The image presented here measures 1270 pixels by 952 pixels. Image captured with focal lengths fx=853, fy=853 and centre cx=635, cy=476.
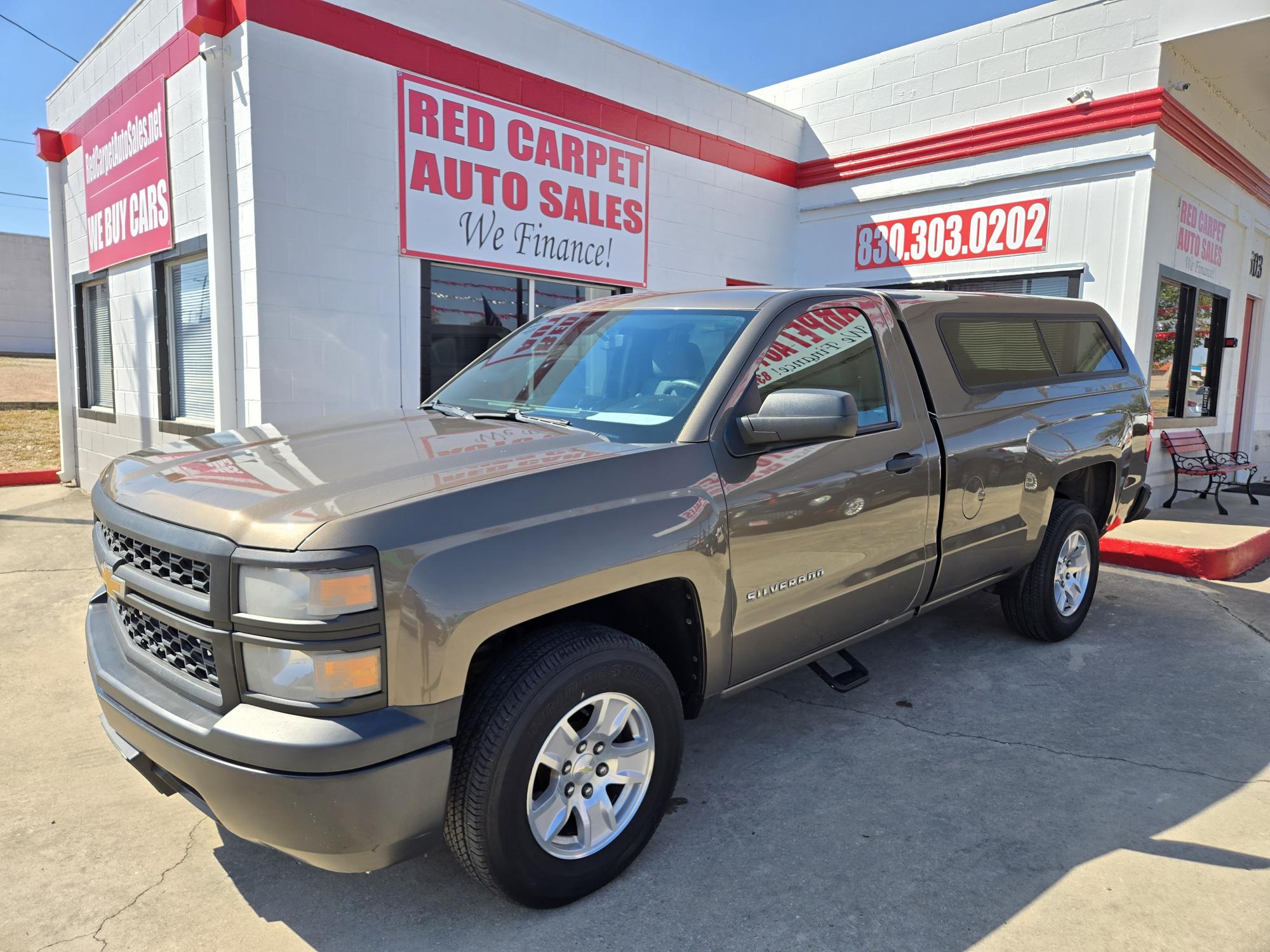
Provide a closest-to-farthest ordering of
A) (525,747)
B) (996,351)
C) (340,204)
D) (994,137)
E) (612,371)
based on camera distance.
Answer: (525,747)
(612,371)
(996,351)
(340,204)
(994,137)

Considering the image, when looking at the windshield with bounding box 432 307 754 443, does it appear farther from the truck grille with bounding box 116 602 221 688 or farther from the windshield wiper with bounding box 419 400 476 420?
the truck grille with bounding box 116 602 221 688

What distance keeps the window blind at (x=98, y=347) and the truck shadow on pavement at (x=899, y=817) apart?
8645 mm

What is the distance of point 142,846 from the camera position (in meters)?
2.92

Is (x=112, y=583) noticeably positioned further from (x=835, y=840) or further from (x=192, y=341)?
(x=192, y=341)

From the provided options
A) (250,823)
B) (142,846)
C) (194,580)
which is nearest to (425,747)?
(250,823)

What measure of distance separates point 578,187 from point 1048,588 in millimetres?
6224

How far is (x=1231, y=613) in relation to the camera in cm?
569

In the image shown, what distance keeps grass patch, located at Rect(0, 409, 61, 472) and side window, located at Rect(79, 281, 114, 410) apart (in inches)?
71.6

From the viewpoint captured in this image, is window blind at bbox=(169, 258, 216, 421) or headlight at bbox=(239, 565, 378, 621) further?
window blind at bbox=(169, 258, 216, 421)

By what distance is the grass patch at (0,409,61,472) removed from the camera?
12.1 meters

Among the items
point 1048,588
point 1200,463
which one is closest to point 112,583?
point 1048,588

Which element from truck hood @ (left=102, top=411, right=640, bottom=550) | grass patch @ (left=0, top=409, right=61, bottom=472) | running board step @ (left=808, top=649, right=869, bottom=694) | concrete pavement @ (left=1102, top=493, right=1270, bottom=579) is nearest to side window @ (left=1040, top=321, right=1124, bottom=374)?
concrete pavement @ (left=1102, top=493, right=1270, bottom=579)

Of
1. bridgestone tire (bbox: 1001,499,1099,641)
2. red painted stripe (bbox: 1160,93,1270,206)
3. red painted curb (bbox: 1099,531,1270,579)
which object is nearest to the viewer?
bridgestone tire (bbox: 1001,499,1099,641)

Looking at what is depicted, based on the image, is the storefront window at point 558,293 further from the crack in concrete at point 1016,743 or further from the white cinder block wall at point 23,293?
the white cinder block wall at point 23,293
